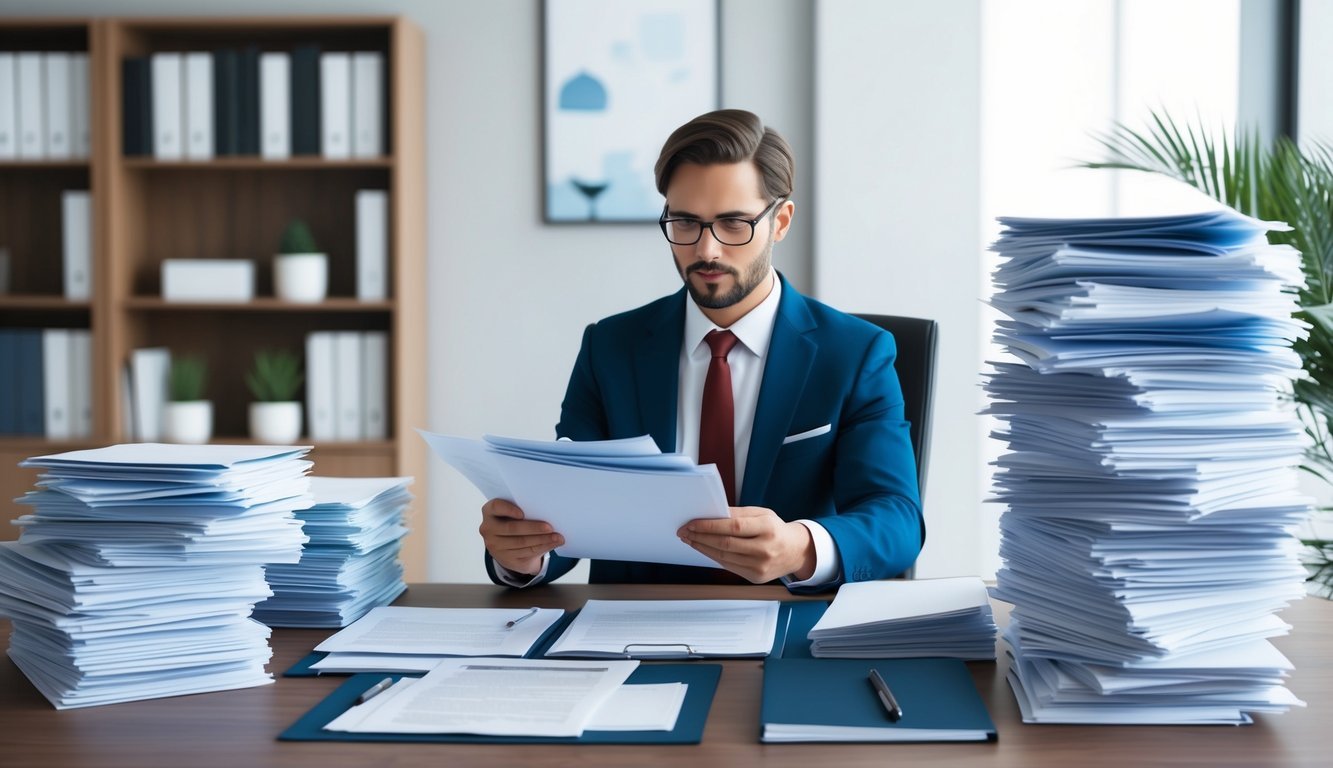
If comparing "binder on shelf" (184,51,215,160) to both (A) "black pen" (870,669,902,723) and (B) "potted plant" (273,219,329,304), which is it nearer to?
(B) "potted plant" (273,219,329,304)

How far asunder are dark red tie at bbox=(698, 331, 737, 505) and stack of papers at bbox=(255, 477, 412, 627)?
0.55 m

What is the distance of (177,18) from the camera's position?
10.4 feet

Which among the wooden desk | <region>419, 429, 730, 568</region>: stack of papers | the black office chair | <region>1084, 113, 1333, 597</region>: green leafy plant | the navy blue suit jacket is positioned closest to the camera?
the wooden desk

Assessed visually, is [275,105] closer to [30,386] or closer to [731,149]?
[30,386]

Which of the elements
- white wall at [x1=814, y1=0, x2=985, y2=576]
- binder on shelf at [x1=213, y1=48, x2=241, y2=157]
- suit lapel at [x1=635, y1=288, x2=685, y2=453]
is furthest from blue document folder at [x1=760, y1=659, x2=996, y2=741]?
binder on shelf at [x1=213, y1=48, x2=241, y2=157]

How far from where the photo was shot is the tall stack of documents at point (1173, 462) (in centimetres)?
101

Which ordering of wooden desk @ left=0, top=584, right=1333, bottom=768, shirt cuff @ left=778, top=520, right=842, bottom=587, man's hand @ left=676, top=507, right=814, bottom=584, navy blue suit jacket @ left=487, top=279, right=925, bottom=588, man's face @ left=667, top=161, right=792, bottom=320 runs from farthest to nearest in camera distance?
man's face @ left=667, top=161, right=792, bottom=320
navy blue suit jacket @ left=487, top=279, right=925, bottom=588
shirt cuff @ left=778, top=520, right=842, bottom=587
man's hand @ left=676, top=507, right=814, bottom=584
wooden desk @ left=0, top=584, right=1333, bottom=768

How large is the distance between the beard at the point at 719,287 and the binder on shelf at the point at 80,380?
2176 millimetres

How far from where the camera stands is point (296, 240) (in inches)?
127

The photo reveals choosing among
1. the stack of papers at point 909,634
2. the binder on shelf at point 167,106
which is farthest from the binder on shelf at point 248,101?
the stack of papers at point 909,634

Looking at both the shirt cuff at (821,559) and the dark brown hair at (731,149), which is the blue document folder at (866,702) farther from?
the dark brown hair at (731,149)

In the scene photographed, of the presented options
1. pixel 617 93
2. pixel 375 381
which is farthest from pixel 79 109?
pixel 617 93

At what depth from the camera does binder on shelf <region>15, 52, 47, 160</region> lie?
321 centimetres

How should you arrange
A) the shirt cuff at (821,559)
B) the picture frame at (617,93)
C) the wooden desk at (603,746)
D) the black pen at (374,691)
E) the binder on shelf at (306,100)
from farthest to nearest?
1. the picture frame at (617,93)
2. the binder on shelf at (306,100)
3. the shirt cuff at (821,559)
4. the black pen at (374,691)
5. the wooden desk at (603,746)
